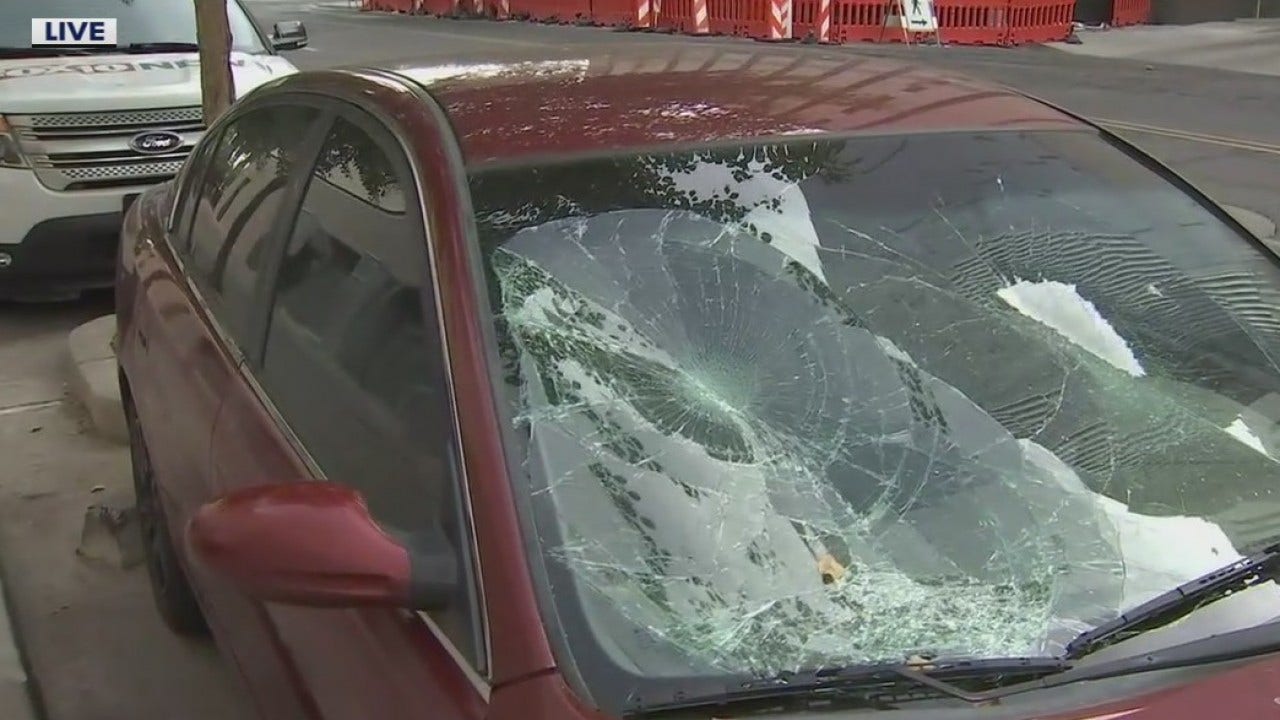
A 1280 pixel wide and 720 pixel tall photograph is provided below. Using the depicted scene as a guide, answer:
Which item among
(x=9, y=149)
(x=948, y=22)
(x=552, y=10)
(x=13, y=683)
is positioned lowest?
(x=13, y=683)

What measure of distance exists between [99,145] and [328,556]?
5.73 meters

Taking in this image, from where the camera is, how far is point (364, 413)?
2268mm

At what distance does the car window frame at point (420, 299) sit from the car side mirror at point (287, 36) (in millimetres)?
5671

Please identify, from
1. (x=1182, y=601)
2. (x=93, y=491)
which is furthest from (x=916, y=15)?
(x=1182, y=601)

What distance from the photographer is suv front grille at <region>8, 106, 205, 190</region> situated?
670 cm

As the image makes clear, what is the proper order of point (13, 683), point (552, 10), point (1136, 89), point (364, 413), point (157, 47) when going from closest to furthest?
point (364, 413)
point (13, 683)
point (157, 47)
point (1136, 89)
point (552, 10)

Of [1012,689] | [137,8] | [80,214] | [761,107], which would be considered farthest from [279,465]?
[137,8]

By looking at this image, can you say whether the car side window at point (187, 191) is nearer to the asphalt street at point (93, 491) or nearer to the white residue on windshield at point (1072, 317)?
the asphalt street at point (93, 491)

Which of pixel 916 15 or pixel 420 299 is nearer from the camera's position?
pixel 420 299

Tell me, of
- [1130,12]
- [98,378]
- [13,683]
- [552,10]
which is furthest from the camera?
[552,10]

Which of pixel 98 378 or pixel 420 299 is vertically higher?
pixel 420 299

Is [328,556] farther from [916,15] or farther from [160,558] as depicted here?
[916,15]

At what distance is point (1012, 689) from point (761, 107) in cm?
132

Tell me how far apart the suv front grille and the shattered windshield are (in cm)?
524
